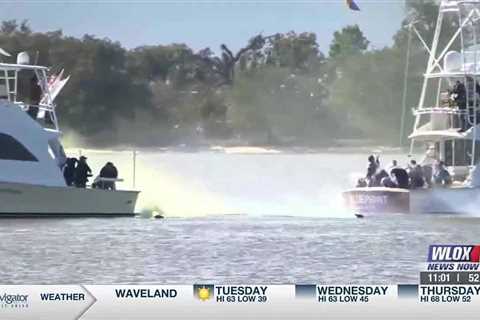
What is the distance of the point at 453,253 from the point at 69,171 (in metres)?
13.1

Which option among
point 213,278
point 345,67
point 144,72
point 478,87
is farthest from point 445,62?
point 213,278

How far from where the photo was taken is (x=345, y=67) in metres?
27.7

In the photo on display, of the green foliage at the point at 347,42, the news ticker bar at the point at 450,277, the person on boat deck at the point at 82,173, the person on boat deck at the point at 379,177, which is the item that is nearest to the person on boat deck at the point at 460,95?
the person on boat deck at the point at 379,177

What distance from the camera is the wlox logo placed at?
1892 centimetres

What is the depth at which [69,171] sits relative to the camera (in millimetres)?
31375

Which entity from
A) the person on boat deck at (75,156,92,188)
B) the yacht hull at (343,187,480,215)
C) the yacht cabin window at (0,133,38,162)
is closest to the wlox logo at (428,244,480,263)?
the person on boat deck at (75,156,92,188)

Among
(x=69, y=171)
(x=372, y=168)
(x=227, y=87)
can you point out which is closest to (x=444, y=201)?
(x=372, y=168)

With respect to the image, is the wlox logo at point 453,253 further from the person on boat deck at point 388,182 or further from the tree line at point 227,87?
the person on boat deck at point 388,182

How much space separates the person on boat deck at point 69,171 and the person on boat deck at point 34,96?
102 centimetres

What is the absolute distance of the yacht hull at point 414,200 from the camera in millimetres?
33188

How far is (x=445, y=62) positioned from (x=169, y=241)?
9091 millimetres

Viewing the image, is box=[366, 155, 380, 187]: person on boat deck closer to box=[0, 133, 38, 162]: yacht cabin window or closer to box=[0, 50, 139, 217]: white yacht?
box=[0, 50, 139, 217]: white yacht

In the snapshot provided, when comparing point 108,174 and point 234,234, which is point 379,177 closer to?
point 108,174

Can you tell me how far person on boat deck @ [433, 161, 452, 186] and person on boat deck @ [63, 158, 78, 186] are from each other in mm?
6955
